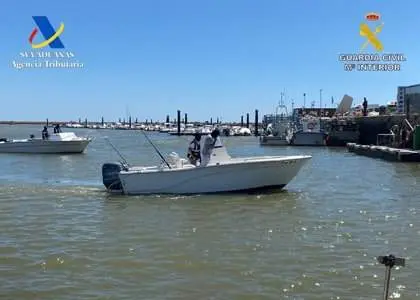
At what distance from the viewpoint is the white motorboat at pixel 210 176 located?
20.4 metres

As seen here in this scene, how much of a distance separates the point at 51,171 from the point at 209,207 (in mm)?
17869

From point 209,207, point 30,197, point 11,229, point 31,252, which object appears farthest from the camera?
point 30,197

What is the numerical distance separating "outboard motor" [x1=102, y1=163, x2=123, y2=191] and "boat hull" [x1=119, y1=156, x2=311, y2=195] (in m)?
0.25

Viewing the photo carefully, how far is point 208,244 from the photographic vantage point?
504 inches

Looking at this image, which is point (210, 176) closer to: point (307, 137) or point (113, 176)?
point (113, 176)

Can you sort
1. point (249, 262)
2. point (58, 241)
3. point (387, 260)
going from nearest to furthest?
point (387, 260)
point (249, 262)
point (58, 241)

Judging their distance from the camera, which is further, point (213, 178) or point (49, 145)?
point (49, 145)

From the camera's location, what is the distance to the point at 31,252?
12117mm

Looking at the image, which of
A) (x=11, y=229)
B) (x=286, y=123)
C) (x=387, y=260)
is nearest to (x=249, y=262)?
(x=387, y=260)

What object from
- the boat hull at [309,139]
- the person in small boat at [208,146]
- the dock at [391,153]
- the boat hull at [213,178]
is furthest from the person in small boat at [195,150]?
the boat hull at [309,139]

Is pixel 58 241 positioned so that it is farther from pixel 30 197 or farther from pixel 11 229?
pixel 30 197

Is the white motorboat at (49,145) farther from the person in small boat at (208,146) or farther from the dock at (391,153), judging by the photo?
the person in small boat at (208,146)

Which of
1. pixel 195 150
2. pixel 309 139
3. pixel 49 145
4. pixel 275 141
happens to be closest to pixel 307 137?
pixel 309 139

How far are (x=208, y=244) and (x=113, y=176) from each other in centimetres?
907
